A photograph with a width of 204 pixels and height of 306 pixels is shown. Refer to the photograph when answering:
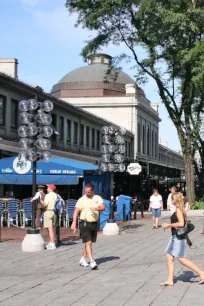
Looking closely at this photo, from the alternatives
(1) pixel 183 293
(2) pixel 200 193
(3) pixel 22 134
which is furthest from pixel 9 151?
(1) pixel 183 293

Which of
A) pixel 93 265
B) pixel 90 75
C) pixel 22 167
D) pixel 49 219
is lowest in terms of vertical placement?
pixel 93 265

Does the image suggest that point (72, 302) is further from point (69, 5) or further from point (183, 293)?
point (69, 5)

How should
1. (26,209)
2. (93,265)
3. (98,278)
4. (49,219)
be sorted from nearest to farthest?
(98,278), (93,265), (49,219), (26,209)

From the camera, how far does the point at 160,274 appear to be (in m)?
9.64

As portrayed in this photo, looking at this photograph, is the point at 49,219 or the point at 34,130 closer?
the point at 49,219

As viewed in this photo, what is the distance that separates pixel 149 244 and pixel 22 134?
4.88 metres

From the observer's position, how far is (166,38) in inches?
1125

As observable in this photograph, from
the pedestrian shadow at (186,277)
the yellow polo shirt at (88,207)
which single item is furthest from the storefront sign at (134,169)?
the pedestrian shadow at (186,277)

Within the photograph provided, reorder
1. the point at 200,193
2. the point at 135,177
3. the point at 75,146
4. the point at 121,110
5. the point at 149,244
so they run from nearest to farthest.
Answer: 1. the point at 149,244
2. the point at 135,177
3. the point at 200,193
4. the point at 75,146
5. the point at 121,110

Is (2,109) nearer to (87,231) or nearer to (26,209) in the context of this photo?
(26,209)

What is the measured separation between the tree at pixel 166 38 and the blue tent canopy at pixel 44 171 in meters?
9.93

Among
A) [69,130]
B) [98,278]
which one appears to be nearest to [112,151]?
[98,278]

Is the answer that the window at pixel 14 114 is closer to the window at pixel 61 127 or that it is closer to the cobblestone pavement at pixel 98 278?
the window at pixel 61 127

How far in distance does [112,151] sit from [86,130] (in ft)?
95.1
